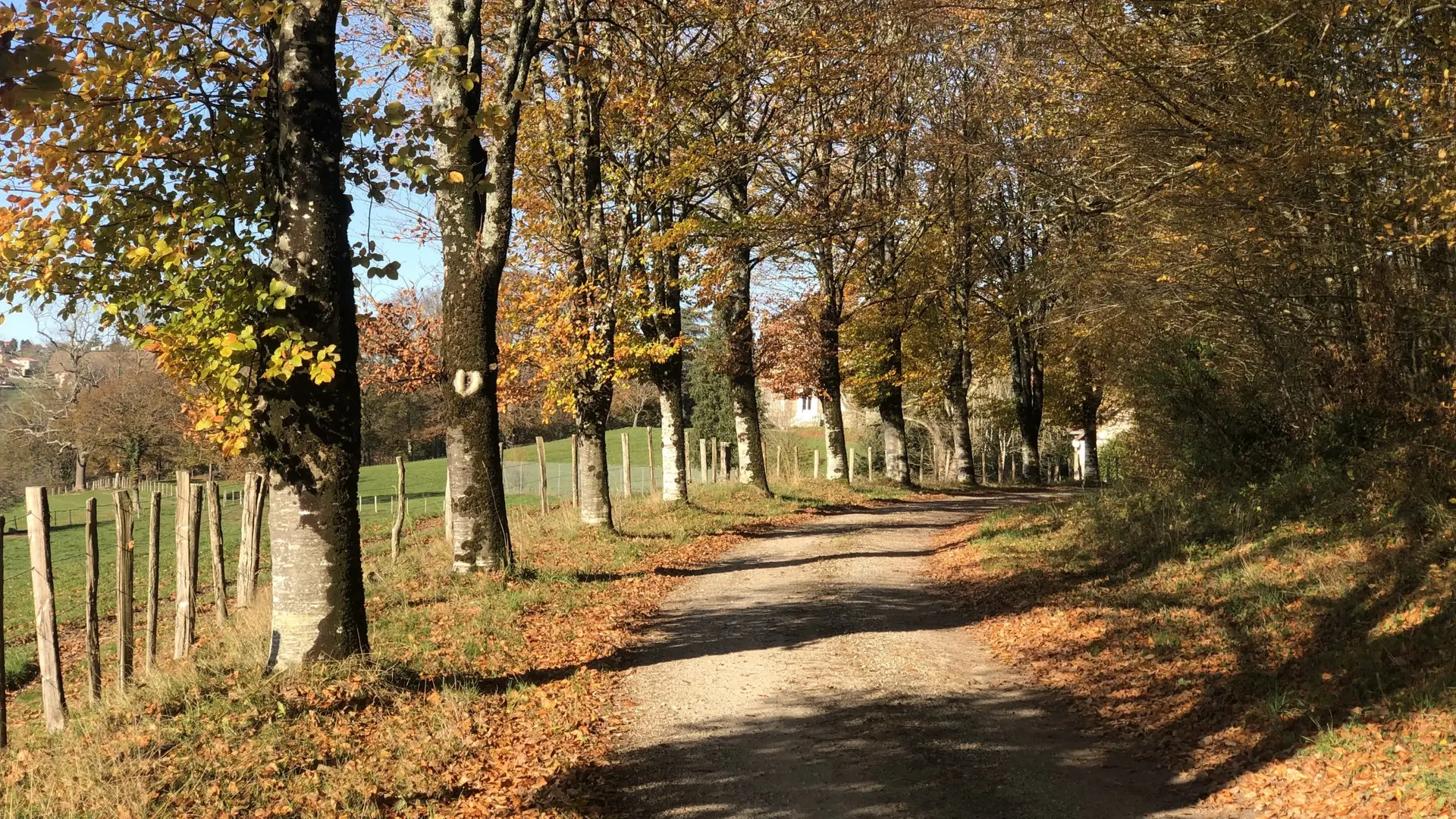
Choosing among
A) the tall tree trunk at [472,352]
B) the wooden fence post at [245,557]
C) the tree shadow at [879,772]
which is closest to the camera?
the tree shadow at [879,772]

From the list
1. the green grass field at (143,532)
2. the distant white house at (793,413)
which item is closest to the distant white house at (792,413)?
the distant white house at (793,413)

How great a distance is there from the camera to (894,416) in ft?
107

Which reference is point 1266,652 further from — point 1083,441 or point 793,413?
point 793,413

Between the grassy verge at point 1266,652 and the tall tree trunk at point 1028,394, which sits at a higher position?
the tall tree trunk at point 1028,394

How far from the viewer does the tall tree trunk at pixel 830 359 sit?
92.8 ft

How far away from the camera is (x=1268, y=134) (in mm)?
9617

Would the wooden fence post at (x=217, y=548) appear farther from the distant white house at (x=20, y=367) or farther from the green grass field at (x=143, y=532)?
the distant white house at (x=20, y=367)

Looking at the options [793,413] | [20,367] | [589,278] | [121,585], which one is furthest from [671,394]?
[20,367]

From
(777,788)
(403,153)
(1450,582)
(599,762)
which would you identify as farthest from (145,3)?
(1450,582)

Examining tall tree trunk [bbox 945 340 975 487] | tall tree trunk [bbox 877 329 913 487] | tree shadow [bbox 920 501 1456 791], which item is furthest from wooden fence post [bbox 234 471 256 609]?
tall tree trunk [bbox 945 340 975 487]

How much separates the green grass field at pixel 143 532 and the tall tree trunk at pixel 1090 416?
38.5 ft

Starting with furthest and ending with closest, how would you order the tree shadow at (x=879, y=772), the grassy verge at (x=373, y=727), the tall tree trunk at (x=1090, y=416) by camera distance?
the tall tree trunk at (x=1090, y=416) < the tree shadow at (x=879, y=772) < the grassy verge at (x=373, y=727)

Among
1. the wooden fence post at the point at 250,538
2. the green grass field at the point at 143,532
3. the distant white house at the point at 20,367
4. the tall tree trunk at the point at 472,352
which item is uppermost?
the distant white house at the point at 20,367

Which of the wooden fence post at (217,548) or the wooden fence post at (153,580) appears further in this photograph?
the wooden fence post at (217,548)
